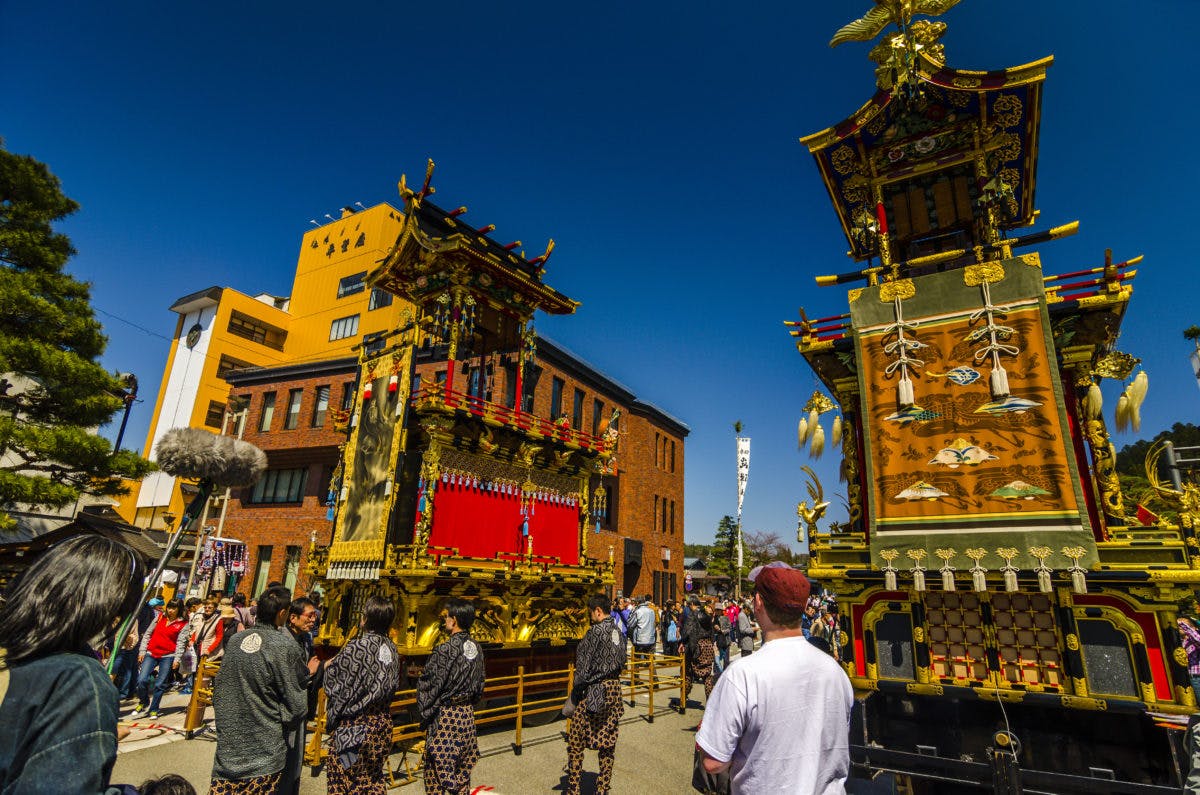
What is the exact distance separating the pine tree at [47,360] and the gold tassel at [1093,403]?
2073 cm

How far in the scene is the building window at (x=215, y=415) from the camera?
34250 millimetres

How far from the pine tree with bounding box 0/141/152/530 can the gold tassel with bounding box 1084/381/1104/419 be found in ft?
68.0

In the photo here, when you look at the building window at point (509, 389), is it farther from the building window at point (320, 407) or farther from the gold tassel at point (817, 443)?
the gold tassel at point (817, 443)

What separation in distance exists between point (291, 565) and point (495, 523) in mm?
17873

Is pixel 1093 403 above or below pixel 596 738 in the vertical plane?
above

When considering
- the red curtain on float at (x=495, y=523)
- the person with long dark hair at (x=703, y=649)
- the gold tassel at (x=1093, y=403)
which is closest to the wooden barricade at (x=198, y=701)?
the red curtain on float at (x=495, y=523)

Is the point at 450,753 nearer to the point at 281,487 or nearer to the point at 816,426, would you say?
the point at 816,426

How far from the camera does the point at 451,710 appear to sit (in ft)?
19.7

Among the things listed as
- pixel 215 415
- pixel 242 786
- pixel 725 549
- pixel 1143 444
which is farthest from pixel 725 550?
pixel 242 786

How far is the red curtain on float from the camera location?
12656 mm

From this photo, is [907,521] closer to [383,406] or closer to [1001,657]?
[1001,657]

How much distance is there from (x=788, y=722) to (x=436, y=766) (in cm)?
465

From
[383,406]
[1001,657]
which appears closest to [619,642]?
[1001,657]

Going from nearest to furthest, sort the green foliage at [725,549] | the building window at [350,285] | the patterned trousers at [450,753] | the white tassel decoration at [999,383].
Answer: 1. the patterned trousers at [450,753]
2. the white tassel decoration at [999,383]
3. the building window at [350,285]
4. the green foliage at [725,549]
